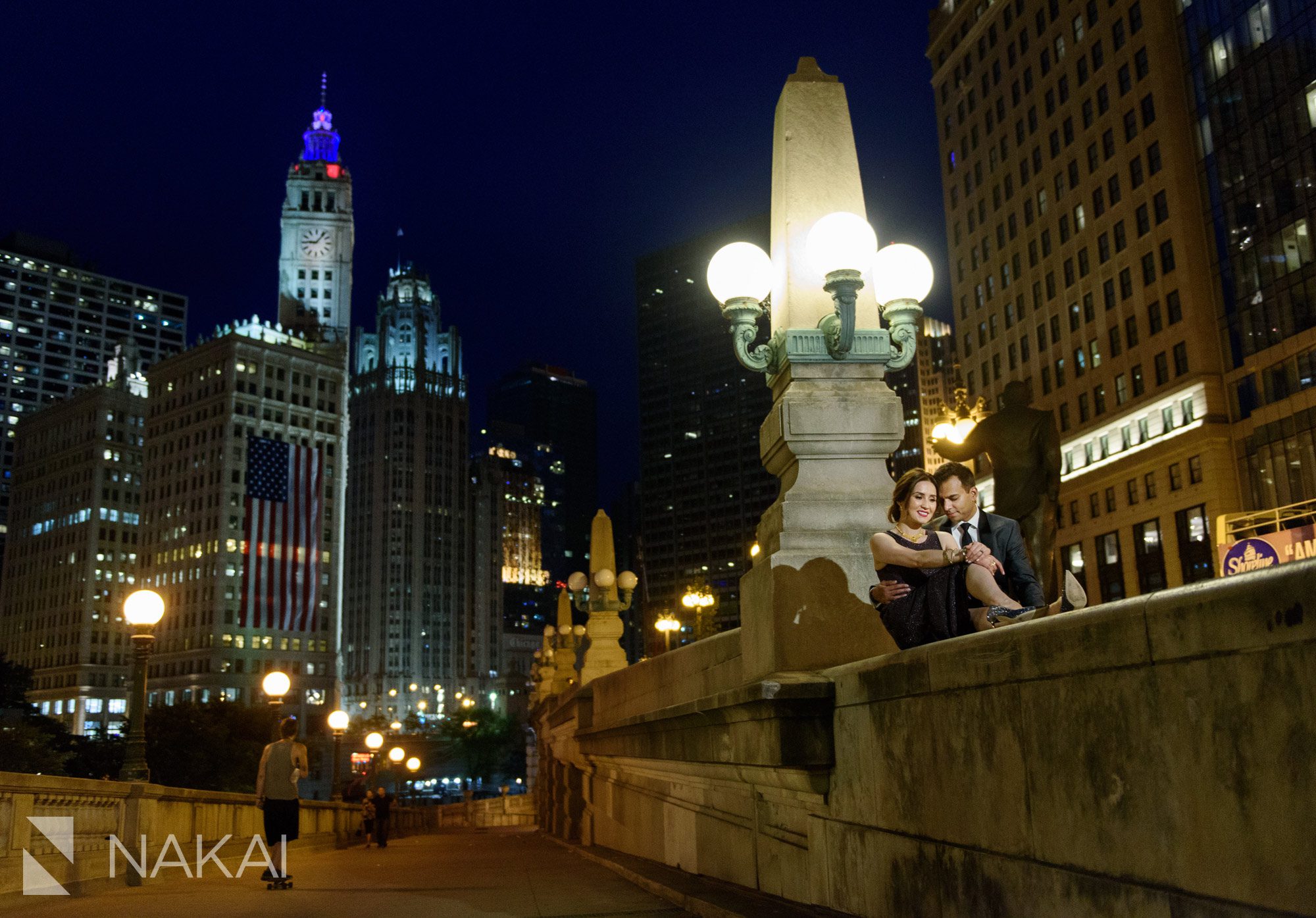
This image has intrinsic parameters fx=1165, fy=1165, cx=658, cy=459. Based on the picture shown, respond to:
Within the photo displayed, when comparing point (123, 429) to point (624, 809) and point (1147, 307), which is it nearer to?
point (1147, 307)

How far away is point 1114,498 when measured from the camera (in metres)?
65.3

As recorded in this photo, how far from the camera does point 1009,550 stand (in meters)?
7.37

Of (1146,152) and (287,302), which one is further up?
(287,302)

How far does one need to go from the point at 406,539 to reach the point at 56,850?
573ft

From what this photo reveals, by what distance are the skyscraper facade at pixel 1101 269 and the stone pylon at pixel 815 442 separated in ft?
170

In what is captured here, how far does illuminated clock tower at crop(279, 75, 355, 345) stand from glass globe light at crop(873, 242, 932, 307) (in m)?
151

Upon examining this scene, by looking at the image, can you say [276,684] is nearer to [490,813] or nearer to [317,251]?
[490,813]

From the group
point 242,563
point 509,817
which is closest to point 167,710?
point 509,817

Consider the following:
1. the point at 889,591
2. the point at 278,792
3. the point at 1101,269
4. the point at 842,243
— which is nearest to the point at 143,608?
the point at 278,792

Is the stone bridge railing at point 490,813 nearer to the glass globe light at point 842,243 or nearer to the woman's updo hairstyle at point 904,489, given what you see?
the glass globe light at point 842,243

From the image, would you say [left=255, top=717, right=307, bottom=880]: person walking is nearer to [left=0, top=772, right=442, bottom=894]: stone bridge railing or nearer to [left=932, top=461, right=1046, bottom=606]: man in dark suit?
[left=0, top=772, right=442, bottom=894]: stone bridge railing

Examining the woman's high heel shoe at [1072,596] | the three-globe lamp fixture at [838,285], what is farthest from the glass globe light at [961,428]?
the woman's high heel shoe at [1072,596]

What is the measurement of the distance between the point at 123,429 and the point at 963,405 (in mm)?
149019

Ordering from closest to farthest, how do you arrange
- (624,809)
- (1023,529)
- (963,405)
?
(1023,529)
(624,809)
(963,405)
